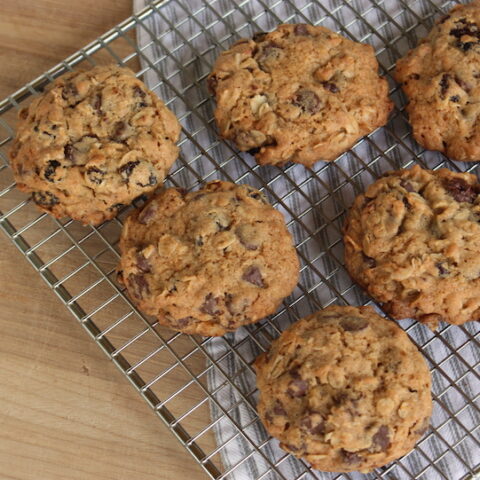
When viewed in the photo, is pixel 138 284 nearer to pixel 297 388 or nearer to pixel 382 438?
pixel 297 388

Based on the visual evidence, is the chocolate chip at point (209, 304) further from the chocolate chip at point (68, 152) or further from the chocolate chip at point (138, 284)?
the chocolate chip at point (68, 152)

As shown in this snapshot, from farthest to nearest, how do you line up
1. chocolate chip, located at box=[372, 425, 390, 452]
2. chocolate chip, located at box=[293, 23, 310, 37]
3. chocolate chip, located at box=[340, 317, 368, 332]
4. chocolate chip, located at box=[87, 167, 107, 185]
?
chocolate chip, located at box=[293, 23, 310, 37] → chocolate chip, located at box=[87, 167, 107, 185] → chocolate chip, located at box=[340, 317, 368, 332] → chocolate chip, located at box=[372, 425, 390, 452]

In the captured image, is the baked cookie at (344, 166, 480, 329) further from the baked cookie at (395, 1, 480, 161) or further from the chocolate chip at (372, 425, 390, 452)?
the chocolate chip at (372, 425, 390, 452)

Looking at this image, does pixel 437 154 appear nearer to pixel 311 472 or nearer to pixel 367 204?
pixel 367 204

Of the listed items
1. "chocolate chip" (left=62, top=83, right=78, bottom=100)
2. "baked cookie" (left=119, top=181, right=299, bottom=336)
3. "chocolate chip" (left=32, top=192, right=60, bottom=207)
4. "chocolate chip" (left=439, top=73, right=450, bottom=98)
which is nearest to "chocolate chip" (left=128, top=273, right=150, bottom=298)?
"baked cookie" (left=119, top=181, right=299, bottom=336)

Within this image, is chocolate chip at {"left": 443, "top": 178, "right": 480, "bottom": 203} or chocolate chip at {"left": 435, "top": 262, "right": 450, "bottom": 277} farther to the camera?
chocolate chip at {"left": 443, "top": 178, "right": 480, "bottom": 203}

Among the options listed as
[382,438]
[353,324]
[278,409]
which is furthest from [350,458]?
[353,324]
